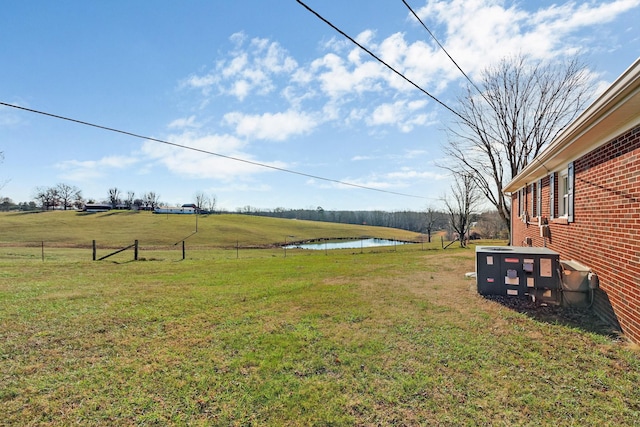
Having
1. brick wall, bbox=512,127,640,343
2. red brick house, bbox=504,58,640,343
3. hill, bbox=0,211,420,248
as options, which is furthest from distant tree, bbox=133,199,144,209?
brick wall, bbox=512,127,640,343

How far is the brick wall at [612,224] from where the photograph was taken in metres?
4.53

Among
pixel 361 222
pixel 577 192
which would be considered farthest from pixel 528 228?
pixel 361 222

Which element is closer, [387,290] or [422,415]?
[422,415]

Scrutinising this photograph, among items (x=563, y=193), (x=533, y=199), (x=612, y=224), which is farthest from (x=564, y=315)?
(x=533, y=199)

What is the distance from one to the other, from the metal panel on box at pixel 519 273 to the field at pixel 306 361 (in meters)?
0.49

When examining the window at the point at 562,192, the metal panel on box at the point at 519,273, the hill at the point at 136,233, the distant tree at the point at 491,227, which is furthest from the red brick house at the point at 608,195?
the distant tree at the point at 491,227

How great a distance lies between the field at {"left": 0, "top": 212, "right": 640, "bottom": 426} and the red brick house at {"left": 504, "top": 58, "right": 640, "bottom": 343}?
2.48 ft

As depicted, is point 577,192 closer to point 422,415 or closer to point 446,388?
point 446,388

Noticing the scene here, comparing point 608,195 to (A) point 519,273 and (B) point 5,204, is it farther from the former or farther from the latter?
(B) point 5,204

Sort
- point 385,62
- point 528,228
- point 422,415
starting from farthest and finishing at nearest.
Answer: point 528,228, point 385,62, point 422,415

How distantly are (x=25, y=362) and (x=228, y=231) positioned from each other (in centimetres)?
5348

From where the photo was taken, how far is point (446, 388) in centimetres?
355

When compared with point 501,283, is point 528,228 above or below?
above

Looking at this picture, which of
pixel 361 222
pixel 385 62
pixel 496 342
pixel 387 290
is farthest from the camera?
pixel 361 222
